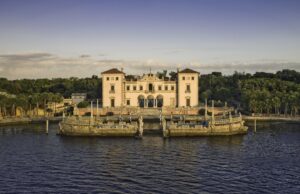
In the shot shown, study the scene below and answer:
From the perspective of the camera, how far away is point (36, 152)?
6869cm

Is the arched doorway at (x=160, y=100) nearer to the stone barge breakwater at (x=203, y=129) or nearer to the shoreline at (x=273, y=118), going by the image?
the shoreline at (x=273, y=118)

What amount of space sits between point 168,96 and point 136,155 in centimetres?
6552

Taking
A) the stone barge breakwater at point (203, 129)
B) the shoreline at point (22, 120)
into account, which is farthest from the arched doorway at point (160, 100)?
the stone barge breakwater at point (203, 129)

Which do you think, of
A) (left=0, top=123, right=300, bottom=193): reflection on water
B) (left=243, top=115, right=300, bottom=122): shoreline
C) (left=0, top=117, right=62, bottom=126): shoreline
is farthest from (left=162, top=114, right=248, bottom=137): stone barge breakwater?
(left=0, top=117, right=62, bottom=126): shoreline

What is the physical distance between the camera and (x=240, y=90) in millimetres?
143625

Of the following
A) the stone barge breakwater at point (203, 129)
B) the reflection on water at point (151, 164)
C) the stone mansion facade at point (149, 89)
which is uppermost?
the stone mansion facade at point (149, 89)

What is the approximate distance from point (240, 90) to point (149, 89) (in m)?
32.8

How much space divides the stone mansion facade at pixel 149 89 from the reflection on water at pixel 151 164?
43.5 metres

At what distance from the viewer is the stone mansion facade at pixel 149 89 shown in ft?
422

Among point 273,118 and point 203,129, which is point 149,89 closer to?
point 273,118

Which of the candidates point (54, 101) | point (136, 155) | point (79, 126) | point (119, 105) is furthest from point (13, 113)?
point (136, 155)

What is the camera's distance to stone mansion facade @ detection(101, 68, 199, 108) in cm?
12862

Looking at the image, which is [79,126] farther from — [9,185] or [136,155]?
[9,185]

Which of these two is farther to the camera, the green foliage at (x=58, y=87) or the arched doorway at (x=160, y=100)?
the green foliage at (x=58, y=87)
